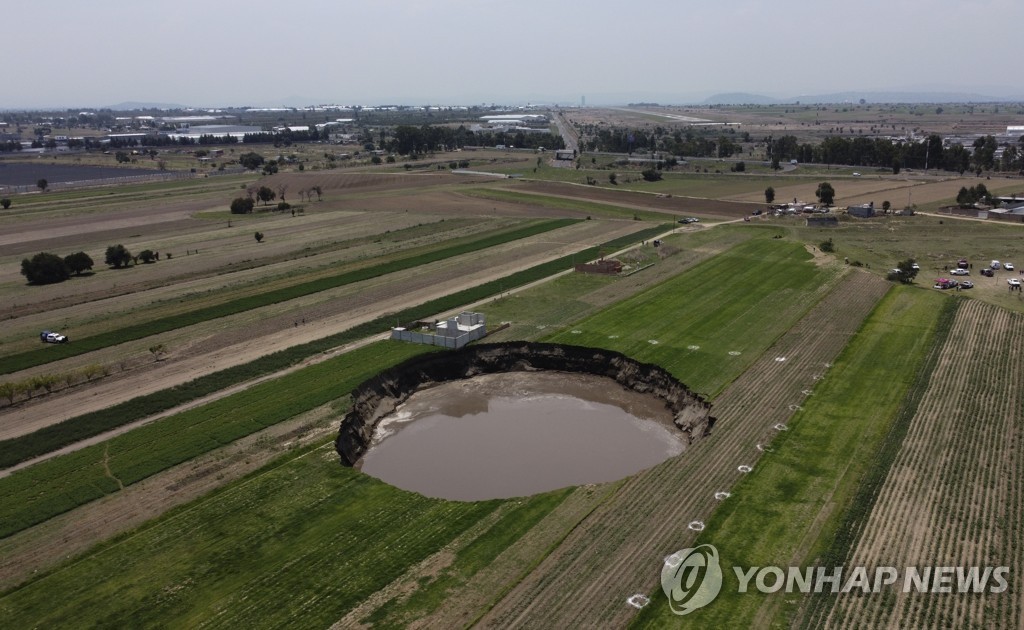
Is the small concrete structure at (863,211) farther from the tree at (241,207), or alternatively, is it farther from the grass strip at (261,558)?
the tree at (241,207)

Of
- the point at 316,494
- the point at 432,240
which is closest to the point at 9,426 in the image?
the point at 316,494

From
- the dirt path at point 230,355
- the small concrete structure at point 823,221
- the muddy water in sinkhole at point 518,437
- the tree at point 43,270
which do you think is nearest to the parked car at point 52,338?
the dirt path at point 230,355

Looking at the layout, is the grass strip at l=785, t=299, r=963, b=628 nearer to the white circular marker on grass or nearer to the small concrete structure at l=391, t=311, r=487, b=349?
the white circular marker on grass

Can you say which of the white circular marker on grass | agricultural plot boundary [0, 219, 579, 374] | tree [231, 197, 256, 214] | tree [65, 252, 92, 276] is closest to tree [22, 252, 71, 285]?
tree [65, 252, 92, 276]

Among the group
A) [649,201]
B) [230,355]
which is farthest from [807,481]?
[649,201]

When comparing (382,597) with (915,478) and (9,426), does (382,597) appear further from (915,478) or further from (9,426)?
(9,426)

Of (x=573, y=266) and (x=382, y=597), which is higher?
(x=573, y=266)
